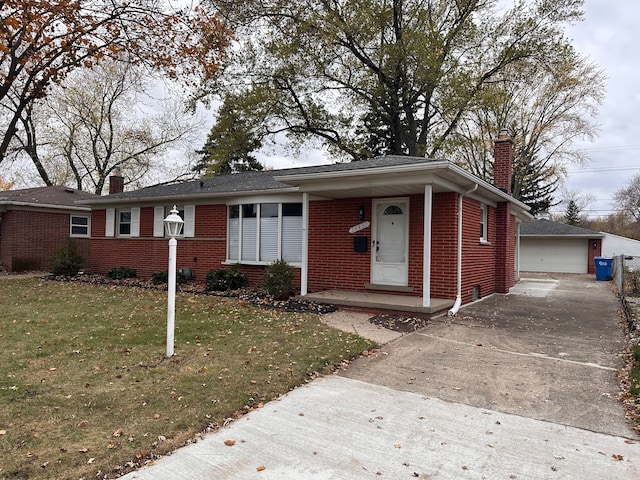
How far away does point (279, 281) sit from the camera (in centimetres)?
948

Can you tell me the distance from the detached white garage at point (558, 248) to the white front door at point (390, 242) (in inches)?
727

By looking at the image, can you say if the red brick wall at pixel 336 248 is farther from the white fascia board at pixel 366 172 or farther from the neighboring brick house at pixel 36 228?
the neighboring brick house at pixel 36 228

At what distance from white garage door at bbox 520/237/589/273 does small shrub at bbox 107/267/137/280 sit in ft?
72.6

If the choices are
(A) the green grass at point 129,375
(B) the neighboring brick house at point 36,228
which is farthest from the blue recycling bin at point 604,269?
(B) the neighboring brick house at point 36,228

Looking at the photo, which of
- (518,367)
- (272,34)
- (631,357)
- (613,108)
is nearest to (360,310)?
(518,367)

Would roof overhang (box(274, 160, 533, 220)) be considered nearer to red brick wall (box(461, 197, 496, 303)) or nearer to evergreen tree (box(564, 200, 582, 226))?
red brick wall (box(461, 197, 496, 303))

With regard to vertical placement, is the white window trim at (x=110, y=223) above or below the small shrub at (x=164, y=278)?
above

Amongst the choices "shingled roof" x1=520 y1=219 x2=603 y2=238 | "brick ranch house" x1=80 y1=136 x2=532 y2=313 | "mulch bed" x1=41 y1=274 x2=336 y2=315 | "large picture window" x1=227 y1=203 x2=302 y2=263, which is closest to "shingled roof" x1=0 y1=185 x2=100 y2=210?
"mulch bed" x1=41 y1=274 x2=336 y2=315

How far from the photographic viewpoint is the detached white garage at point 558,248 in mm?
23922

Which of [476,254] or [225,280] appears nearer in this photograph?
[476,254]

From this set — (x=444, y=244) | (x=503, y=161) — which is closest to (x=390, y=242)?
(x=444, y=244)

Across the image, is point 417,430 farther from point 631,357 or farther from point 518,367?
point 631,357

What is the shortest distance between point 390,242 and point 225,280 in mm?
4721

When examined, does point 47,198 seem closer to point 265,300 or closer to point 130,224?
point 130,224
